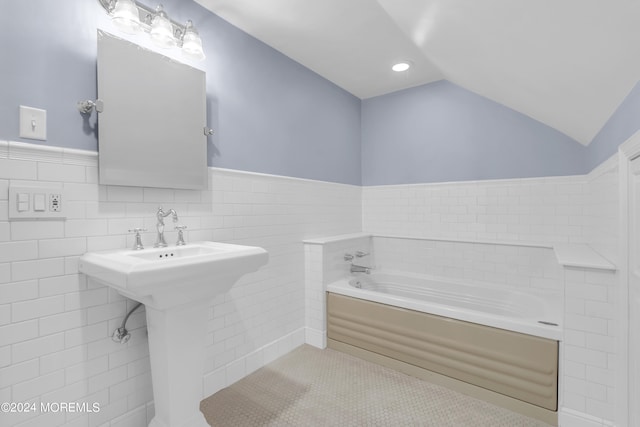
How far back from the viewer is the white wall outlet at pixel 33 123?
123 centimetres

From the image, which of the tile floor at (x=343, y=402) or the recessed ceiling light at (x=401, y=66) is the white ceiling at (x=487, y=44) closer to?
the recessed ceiling light at (x=401, y=66)

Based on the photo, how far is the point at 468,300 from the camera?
267 cm

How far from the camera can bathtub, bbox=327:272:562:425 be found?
1703 mm

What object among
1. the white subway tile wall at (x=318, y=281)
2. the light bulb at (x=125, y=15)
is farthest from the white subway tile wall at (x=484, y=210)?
the light bulb at (x=125, y=15)

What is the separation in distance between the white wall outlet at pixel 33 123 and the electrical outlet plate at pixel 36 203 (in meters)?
0.22

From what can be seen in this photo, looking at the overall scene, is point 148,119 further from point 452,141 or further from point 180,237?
point 452,141

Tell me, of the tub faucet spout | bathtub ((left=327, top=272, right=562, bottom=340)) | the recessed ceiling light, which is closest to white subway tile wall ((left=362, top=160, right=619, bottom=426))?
bathtub ((left=327, top=272, right=562, bottom=340))

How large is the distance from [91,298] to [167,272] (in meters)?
0.63

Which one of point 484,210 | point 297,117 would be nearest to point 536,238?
point 484,210

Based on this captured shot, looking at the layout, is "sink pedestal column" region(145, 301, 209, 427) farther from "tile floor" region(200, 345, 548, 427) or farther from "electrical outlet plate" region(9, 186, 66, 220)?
"electrical outlet plate" region(9, 186, 66, 220)

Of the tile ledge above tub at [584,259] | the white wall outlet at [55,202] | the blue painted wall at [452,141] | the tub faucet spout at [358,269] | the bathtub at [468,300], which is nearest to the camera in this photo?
the white wall outlet at [55,202]

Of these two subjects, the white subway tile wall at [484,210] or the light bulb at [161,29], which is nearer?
the light bulb at [161,29]

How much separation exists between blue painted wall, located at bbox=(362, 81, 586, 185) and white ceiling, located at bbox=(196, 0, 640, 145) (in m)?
0.14

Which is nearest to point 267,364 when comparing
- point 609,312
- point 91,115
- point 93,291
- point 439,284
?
point 93,291
